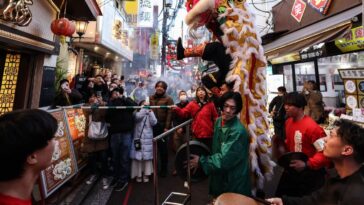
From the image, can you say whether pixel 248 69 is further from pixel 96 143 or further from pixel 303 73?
pixel 303 73

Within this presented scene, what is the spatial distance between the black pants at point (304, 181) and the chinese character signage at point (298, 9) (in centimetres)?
909

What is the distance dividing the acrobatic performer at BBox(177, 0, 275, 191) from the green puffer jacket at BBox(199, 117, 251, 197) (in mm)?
687

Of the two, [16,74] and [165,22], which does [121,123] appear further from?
[165,22]

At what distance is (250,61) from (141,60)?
36.0 meters

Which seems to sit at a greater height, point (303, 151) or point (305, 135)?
point (305, 135)

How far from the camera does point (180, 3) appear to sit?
13.5 meters

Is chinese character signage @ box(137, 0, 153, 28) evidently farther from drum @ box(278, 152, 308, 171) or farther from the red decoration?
drum @ box(278, 152, 308, 171)

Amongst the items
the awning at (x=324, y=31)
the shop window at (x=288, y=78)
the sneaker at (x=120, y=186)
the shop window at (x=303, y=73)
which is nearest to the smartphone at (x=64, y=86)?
the sneaker at (x=120, y=186)

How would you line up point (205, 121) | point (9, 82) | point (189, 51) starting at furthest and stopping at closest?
point (9, 82) < point (205, 121) < point (189, 51)

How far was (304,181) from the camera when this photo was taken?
2.84m

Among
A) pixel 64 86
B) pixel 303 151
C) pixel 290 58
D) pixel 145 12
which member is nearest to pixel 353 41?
pixel 290 58

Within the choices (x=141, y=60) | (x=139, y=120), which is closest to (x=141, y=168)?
(x=139, y=120)

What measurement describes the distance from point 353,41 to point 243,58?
574 centimetres

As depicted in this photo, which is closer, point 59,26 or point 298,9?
point 59,26
